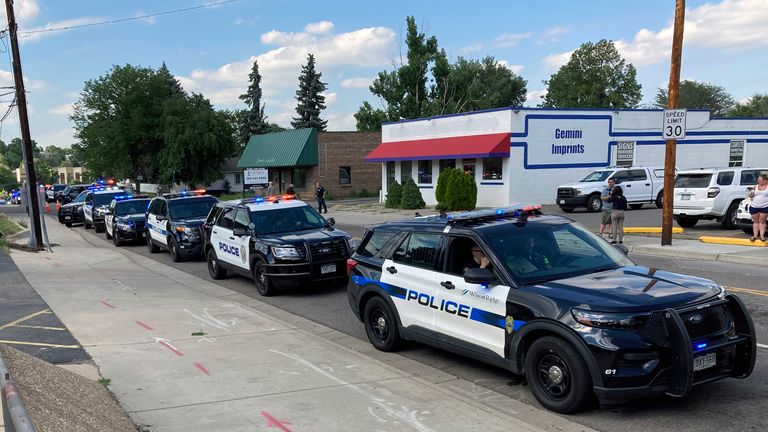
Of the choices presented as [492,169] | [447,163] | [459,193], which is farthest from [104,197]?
[492,169]

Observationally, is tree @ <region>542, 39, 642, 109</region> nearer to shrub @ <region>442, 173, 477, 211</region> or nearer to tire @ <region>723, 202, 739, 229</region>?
shrub @ <region>442, 173, 477, 211</region>

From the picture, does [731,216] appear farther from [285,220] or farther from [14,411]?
[14,411]

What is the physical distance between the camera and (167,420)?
16.4 ft

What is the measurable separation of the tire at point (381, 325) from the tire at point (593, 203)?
67.0 feet

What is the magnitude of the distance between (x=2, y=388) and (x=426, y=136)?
33157 mm

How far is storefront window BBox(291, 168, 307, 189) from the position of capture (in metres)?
48.6

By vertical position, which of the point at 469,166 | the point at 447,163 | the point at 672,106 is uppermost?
the point at 672,106

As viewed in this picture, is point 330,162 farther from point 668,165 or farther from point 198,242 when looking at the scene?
point 668,165

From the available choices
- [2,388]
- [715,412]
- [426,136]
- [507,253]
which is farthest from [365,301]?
[426,136]

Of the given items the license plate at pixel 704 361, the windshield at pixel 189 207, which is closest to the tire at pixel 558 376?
the license plate at pixel 704 361

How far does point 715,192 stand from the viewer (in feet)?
57.3

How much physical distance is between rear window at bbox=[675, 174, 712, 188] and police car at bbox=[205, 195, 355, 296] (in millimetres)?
11781

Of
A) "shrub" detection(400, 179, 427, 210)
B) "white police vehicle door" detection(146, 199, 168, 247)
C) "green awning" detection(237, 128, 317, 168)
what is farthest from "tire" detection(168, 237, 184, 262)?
"green awning" detection(237, 128, 317, 168)

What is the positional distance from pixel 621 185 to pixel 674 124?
1135cm
